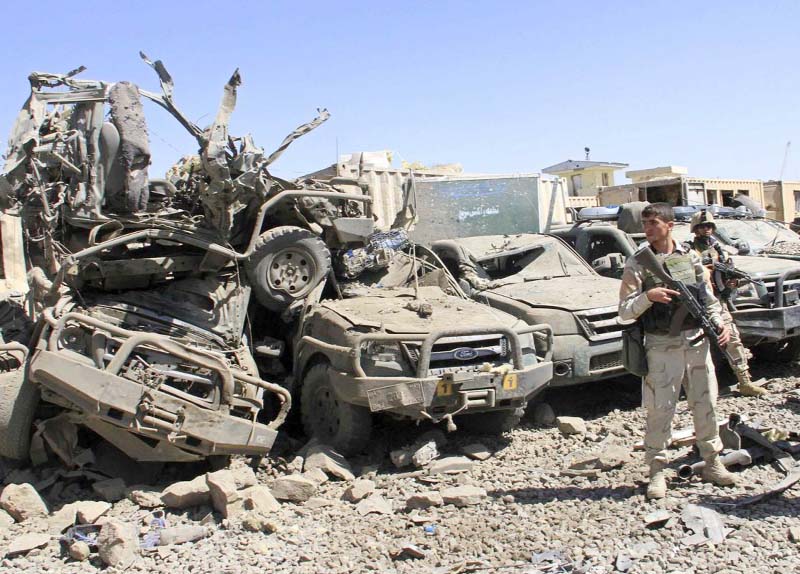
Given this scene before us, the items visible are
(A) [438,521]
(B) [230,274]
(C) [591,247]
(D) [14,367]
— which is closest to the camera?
(A) [438,521]

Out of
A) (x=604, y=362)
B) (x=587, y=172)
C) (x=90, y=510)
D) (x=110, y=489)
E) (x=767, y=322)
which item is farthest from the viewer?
(x=587, y=172)

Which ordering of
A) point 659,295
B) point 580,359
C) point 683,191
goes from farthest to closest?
1. point 683,191
2. point 580,359
3. point 659,295

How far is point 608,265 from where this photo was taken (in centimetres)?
830

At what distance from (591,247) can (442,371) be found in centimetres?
429

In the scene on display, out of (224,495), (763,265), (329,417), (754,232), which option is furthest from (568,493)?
(754,232)

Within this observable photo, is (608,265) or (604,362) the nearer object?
(604,362)

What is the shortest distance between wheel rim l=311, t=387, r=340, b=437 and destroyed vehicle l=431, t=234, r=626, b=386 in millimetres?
1847

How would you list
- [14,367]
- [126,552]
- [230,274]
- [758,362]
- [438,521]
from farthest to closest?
[758,362], [230,274], [14,367], [438,521], [126,552]

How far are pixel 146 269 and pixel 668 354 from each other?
389 cm

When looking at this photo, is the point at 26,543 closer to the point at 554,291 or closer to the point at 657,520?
the point at 657,520

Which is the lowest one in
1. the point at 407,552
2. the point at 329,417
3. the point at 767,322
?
the point at 407,552

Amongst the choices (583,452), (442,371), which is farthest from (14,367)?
(583,452)

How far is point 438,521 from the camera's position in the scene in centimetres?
453

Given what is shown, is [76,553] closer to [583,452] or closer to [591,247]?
[583,452]
